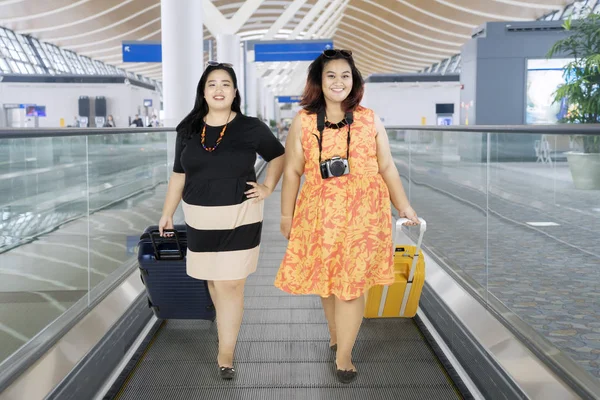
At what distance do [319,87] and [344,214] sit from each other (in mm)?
680

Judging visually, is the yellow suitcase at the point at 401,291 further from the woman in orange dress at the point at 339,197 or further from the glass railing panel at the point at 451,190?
the woman in orange dress at the point at 339,197

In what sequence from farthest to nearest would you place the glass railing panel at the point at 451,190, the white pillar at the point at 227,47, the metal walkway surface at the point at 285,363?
1. the white pillar at the point at 227,47
2. the glass railing panel at the point at 451,190
3. the metal walkway surface at the point at 285,363

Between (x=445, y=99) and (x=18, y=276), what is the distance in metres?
33.3

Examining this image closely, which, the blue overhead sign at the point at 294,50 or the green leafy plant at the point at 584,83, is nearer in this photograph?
the green leafy plant at the point at 584,83

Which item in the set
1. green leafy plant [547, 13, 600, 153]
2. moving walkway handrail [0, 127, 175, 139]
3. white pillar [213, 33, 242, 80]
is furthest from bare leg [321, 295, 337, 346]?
white pillar [213, 33, 242, 80]

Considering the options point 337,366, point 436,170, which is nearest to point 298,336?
point 337,366

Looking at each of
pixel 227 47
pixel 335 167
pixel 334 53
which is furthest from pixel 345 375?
pixel 227 47

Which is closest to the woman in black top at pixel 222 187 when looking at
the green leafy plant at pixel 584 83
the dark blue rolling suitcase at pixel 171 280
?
the dark blue rolling suitcase at pixel 171 280

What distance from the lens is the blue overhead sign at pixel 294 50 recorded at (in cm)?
2569

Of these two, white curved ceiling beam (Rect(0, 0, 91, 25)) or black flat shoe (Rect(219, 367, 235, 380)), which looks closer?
black flat shoe (Rect(219, 367, 235, 380))

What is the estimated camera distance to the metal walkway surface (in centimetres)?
342

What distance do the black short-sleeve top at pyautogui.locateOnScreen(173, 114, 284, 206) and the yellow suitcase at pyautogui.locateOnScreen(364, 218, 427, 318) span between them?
140cm

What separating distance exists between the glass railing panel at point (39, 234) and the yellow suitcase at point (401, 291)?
1.89 meters

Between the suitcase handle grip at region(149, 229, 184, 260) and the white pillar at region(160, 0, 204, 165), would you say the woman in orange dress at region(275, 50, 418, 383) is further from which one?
the white pillar at region(160, 0, 204, 165)
